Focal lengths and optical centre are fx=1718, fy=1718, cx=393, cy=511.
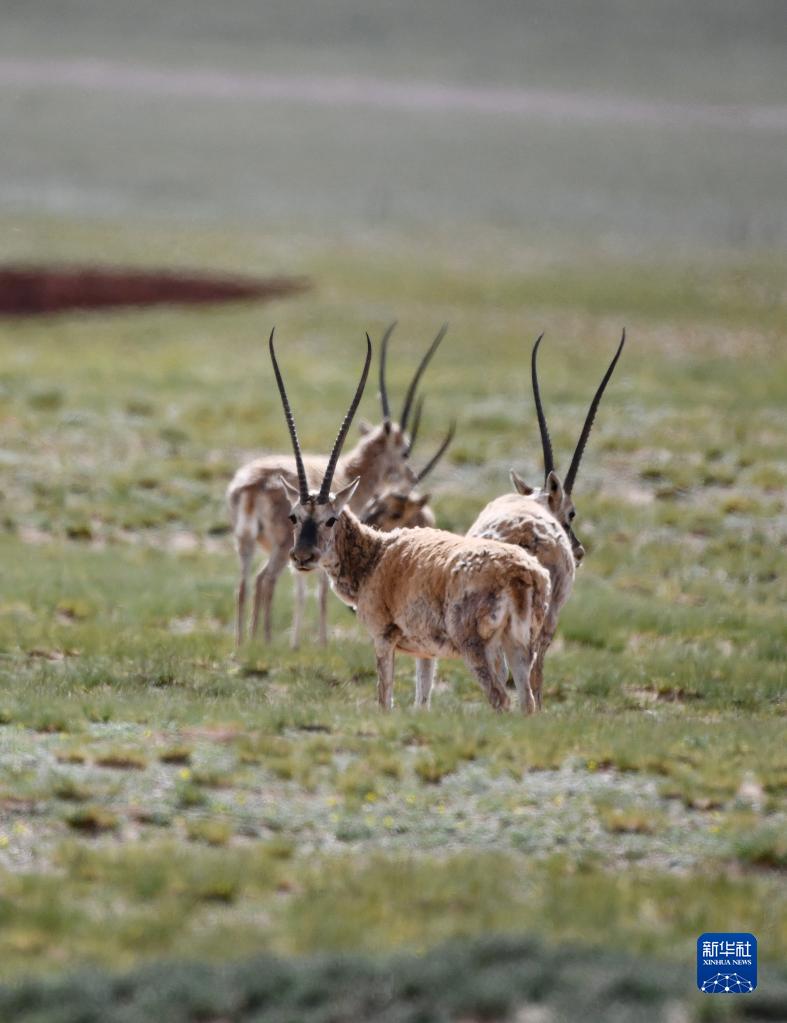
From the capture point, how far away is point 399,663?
16.0 m

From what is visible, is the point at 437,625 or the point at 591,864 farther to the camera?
the point at 437,625

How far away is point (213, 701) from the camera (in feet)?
43.3

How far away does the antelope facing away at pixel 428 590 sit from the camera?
1210 cm

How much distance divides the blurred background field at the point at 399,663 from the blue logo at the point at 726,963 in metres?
0.10

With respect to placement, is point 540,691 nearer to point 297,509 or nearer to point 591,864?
point 297,509

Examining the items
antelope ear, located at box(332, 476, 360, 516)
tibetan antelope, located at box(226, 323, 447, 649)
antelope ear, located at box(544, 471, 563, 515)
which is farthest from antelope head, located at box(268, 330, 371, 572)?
tibetan antelope, located at box(226, 323, 447, 649)

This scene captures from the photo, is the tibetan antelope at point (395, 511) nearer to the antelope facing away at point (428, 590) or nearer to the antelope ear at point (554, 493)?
the antelope ear at point (554, 493)

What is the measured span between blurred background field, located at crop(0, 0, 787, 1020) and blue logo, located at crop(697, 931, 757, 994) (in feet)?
0.34

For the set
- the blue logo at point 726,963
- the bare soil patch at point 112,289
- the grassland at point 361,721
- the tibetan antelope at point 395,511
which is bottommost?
the blue logo at point 726,963

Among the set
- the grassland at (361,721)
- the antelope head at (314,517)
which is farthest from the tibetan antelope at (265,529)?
the antelope head at (314,517)

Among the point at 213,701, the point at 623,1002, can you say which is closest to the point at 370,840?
the point at 623,1002

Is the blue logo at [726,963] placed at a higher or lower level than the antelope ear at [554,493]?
lower

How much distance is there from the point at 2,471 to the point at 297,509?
1333 cm

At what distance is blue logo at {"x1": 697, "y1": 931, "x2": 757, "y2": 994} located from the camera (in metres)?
8.26
